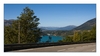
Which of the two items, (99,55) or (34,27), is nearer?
(99,55)

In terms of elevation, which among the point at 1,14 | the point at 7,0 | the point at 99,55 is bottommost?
the point at 99,55

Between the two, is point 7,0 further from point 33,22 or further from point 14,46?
point 33,22

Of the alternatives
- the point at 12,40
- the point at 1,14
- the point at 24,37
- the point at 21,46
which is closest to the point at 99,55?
the point at 1,14

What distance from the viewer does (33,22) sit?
192 feet

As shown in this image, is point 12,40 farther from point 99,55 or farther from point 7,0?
point 99,55

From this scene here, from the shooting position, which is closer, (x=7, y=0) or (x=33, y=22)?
(x=7, y=0)

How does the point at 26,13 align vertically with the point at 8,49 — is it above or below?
above

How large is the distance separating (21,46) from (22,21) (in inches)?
1368

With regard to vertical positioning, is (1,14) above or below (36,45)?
above

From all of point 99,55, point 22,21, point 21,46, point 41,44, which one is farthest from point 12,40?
point 99,55

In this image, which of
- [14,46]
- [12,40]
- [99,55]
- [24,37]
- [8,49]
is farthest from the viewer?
[12,40]

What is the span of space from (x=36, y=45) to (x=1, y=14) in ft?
33.5

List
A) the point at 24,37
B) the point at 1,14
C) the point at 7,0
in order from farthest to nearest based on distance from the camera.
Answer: the point at 24,37 < the point at 7,0 < the point at 1,14

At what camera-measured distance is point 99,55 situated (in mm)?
16391
